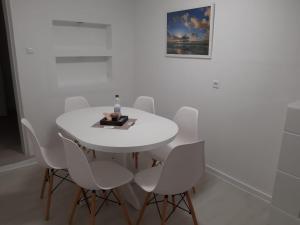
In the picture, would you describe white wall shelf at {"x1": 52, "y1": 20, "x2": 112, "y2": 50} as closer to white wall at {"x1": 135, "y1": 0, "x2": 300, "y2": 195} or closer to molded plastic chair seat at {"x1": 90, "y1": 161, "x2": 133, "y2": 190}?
white wall at {"x1": 135, "y1": 0, "x2": 300, "y2": 195}

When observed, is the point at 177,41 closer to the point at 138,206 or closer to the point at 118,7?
the point at 118,7

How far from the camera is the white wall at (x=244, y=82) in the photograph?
7.50 ft

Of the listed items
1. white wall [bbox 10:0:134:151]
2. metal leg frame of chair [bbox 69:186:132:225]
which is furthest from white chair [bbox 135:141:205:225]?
white wall [bbox 10:0:134:151]

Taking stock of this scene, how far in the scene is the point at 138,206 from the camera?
7.88 ft

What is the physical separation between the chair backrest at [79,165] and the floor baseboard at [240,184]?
5.82ft

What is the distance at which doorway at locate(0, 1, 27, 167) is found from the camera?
3.42 m

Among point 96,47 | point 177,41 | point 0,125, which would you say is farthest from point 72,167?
point 0,125

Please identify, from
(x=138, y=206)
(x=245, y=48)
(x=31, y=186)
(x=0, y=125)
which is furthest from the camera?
(x=0, y=125)

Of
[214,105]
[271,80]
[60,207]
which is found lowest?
[60,207]

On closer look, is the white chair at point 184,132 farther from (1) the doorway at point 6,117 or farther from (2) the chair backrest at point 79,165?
(1) the doorway at point 6,117

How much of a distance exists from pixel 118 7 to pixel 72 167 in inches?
112

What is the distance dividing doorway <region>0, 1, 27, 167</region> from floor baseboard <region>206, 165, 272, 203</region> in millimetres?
2520

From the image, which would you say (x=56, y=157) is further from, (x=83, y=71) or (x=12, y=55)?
(x=83, y=71)

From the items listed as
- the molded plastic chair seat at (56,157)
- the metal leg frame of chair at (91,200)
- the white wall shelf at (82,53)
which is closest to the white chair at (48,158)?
the molded plastic chair seat at (56,157)
